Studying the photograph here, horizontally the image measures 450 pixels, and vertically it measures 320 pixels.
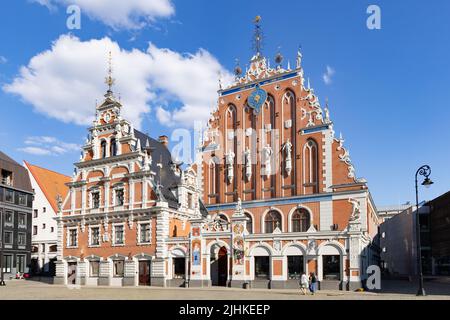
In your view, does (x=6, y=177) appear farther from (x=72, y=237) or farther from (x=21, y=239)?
(x=72, y=237)

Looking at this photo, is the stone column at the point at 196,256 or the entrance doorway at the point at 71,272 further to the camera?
the entrance doorway at the point at 71,272

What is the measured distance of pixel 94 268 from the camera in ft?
142

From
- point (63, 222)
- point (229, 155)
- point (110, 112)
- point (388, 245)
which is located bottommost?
point (388, 245)

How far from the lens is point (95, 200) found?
4472cm

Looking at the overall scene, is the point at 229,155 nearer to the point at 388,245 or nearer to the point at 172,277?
the point at 172,277

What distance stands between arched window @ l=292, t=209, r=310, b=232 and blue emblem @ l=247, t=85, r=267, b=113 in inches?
429

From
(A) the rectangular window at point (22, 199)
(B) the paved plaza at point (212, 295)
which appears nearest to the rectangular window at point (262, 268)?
(B) the paved plaza at point (212, 295)

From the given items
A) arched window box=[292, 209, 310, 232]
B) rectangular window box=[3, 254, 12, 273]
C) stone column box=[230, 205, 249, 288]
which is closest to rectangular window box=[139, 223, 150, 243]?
stone column box=[230, 205, 249, 288]

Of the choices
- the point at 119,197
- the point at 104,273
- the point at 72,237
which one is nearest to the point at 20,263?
the point at 72,237

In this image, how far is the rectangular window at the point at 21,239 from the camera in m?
61.6

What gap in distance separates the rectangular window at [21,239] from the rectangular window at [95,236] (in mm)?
23360

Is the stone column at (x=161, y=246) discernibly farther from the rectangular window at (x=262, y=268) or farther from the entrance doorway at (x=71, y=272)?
the entrance doorway at (x=71, y=272)
